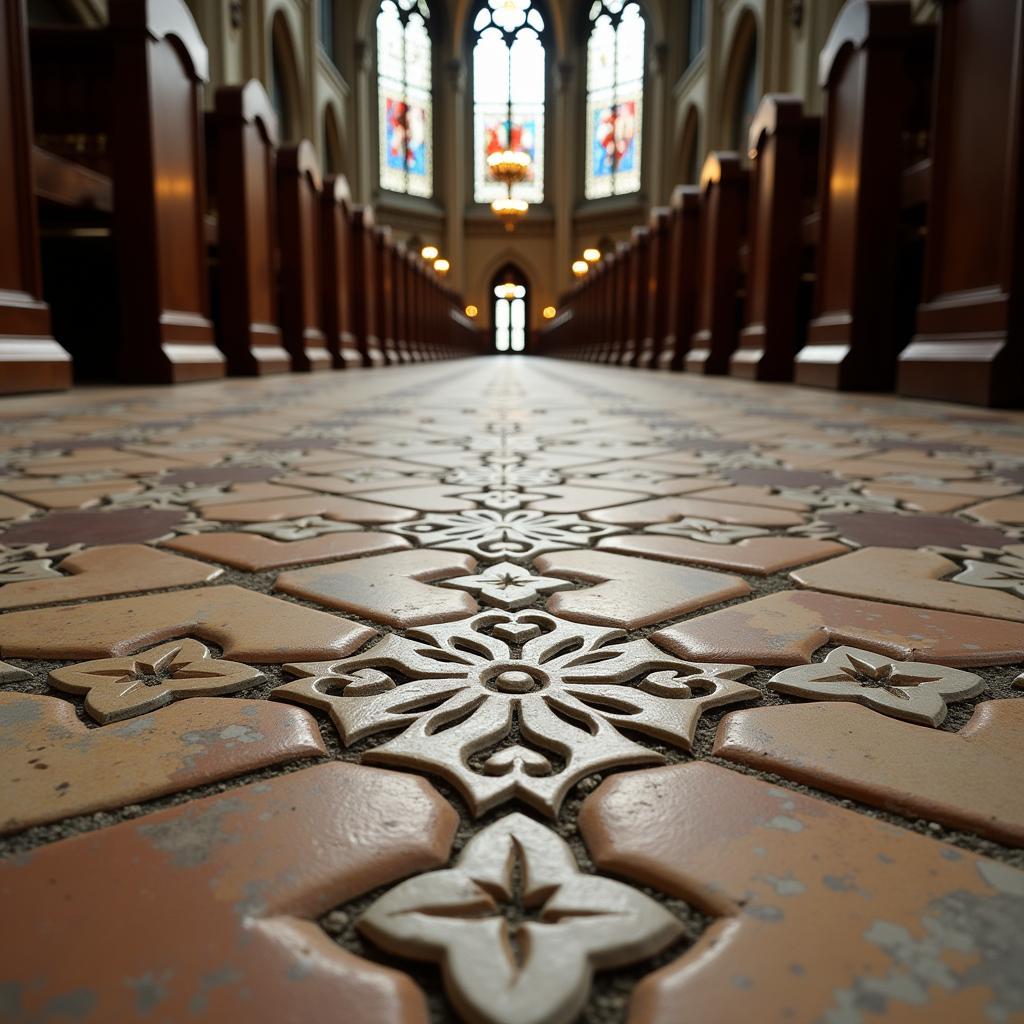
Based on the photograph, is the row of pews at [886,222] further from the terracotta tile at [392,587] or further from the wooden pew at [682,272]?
the terracotta tile at [392,587]

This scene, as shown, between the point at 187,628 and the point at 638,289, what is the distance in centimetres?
989

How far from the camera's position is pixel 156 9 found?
4.43m

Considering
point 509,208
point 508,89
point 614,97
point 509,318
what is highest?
point 508,89

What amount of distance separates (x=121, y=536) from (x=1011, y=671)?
906 mm

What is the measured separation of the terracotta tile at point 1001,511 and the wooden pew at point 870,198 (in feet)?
10.4

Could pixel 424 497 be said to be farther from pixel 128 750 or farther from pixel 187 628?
pixel 128 750

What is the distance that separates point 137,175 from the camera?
4.35m

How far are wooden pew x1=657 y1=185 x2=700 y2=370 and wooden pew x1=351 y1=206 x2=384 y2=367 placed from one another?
9.94ft

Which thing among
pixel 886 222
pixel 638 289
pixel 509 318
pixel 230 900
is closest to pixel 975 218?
pixel 886 222

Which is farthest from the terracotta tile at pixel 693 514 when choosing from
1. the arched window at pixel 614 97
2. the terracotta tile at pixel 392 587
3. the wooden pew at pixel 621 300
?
the arched window at pixel 614 97

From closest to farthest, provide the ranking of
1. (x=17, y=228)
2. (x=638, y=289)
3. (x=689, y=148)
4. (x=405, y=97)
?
1. (x=17, y=228)
2. (x=638, y=289)
3. (x=689, y=148)
4. (x=405, y=97)

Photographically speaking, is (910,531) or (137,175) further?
(137,175)

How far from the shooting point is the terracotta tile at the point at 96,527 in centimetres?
103

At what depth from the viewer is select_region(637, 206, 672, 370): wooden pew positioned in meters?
8.62
